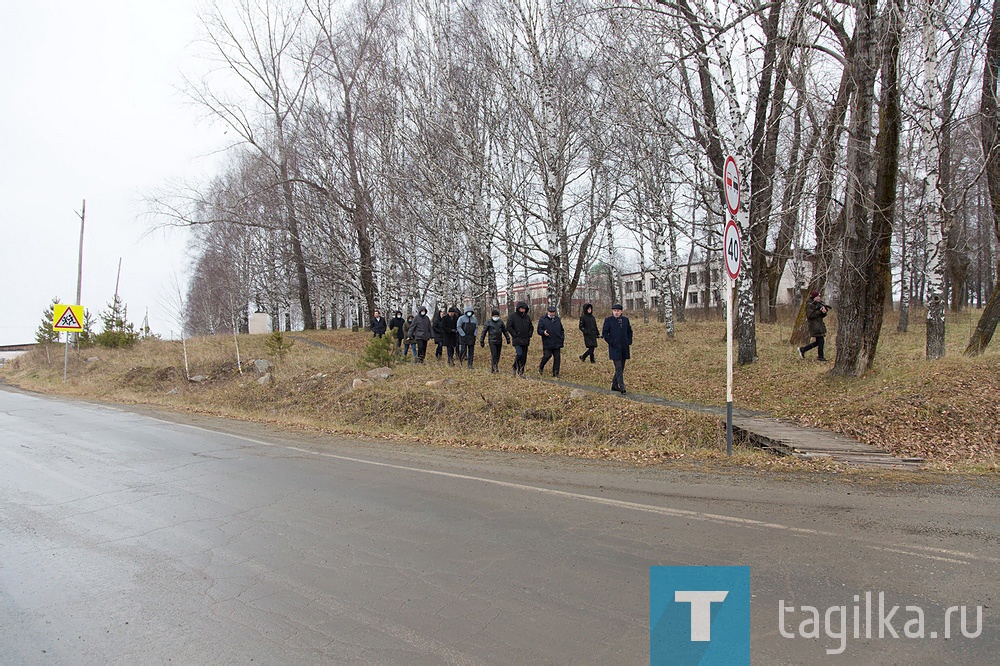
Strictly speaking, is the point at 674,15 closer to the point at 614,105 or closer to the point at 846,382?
the point at 614,105

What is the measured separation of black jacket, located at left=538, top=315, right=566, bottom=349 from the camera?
13.6 m

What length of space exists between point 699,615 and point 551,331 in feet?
34.7

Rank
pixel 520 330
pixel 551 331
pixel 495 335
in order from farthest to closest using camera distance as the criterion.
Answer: pixel 495 335 → pixel 520 330 → pixel 551 331

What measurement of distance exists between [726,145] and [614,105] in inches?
148

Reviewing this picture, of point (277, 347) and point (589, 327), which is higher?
point (589, 327)

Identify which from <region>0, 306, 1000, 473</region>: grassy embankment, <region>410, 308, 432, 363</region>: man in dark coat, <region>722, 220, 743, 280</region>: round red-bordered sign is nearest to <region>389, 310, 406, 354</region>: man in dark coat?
<region>0, 306, 1000, 473</region>: grassy embankment

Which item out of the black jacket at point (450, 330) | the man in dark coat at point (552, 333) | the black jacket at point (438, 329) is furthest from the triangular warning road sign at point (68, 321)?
the man in dark coat at point (552, 333)

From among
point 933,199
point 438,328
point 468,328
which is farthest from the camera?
point 438,328

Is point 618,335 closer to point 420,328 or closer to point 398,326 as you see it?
point 420,328

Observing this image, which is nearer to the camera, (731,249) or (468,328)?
(731,249)

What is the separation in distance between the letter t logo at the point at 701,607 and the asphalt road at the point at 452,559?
0.23m

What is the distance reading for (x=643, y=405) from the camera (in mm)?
10102

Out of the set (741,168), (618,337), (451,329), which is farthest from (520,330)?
(741,168)

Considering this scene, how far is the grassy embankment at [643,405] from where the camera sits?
8.05 m
